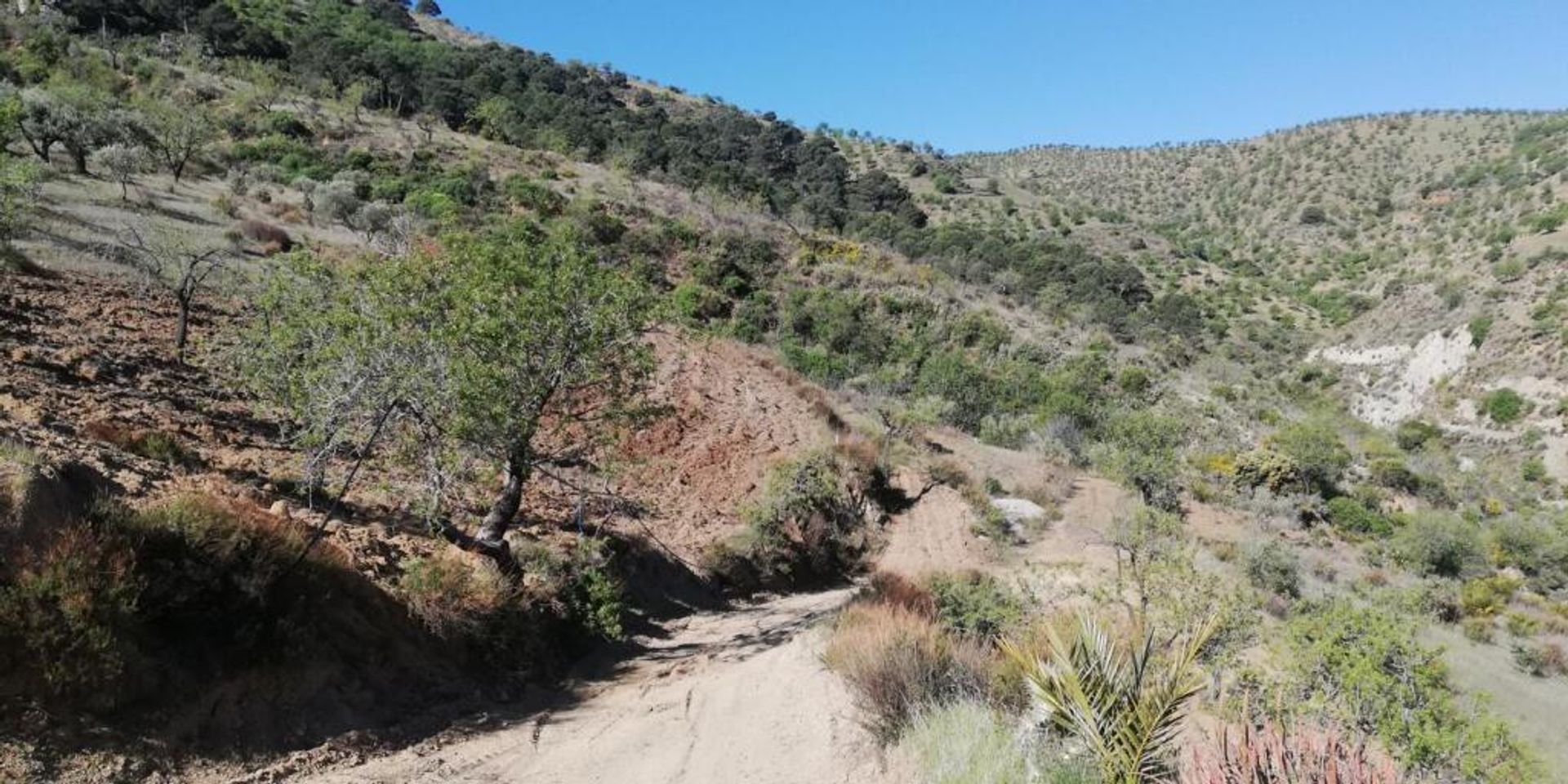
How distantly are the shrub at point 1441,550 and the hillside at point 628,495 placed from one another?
9cm

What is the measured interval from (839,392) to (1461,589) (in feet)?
54.8

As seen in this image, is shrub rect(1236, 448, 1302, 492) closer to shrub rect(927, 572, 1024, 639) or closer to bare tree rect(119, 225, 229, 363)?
shrub rect(927, 572, 1024, 639)

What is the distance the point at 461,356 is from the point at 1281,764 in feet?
26.3

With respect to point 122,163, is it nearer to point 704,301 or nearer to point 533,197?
point 533,197

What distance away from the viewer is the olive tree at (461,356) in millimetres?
8617

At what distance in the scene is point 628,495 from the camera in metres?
15.5

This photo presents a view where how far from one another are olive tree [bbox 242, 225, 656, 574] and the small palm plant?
Result: 6044mm

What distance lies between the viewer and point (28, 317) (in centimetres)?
1241

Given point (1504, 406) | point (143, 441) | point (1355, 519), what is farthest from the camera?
point (1504, 406)

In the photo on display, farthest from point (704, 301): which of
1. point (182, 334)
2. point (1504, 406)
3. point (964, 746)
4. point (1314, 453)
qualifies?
point (1504, 406)

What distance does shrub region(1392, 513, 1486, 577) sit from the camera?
22797mm

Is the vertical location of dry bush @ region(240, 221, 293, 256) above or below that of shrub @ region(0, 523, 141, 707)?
above

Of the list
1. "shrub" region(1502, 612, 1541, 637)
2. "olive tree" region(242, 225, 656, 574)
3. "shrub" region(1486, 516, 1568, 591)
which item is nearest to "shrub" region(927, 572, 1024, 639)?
"olive tree" region(242, 225, 656, 574)

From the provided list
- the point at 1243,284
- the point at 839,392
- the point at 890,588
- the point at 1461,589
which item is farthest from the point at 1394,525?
the point at 1243,284
